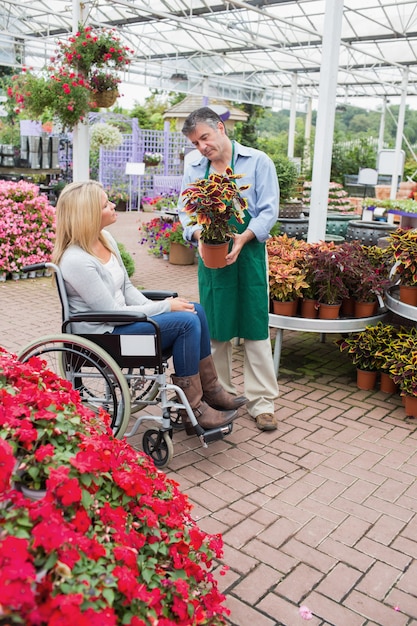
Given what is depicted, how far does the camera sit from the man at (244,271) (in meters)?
3.23

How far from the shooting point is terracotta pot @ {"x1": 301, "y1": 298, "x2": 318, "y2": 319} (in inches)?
165

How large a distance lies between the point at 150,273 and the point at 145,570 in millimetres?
6516

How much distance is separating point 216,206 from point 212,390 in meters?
Answer: 0.94

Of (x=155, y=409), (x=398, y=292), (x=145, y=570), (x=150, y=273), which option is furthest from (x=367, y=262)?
(x=150, y=273)

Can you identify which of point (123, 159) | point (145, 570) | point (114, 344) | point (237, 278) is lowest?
point (145, 570)

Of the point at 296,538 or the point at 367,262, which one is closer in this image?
the point at 296,538

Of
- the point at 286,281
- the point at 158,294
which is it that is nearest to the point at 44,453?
the point at 158,294

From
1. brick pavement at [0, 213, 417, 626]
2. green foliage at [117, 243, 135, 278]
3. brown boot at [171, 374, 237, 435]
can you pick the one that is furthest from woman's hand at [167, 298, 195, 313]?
green foliage at [117, 243, 135, 278]

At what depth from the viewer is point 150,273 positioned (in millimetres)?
7883

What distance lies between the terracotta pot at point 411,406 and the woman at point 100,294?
4.25 ft

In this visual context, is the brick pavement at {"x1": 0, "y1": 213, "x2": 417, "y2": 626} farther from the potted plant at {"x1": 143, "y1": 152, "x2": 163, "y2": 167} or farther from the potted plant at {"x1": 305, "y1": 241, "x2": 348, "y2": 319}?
the potted plant at {"x1": 143, "y1": 152, "x2": 163, "y2": 167}

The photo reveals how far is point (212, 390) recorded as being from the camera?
3.17 meters

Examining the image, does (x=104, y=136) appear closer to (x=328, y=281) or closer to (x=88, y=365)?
(x=328, y=281)

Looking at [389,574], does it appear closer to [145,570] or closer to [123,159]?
[145,570]
